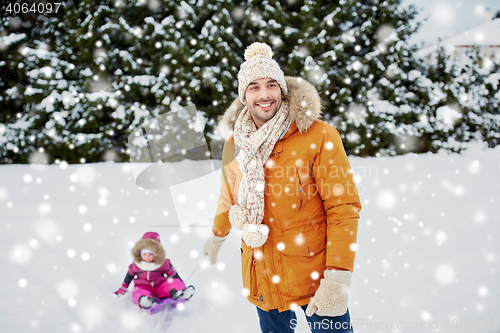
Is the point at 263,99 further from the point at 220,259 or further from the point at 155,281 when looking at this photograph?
the point at 220,259

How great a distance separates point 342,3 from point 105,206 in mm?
7102

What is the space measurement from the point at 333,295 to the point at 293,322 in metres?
0.65

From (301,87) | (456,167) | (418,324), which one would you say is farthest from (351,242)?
(456,167)

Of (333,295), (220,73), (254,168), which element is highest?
(220,73)

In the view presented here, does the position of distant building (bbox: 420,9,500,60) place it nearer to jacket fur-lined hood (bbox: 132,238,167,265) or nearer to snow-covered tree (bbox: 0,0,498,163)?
snow-covered tree (bbox: 0,0,498,163)

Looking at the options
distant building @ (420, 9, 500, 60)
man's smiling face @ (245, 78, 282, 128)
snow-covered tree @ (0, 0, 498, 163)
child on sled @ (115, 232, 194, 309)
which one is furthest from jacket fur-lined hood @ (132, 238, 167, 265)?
distant building @ (420, 9, 500, 60)

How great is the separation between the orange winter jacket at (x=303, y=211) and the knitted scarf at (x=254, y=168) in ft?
0.15

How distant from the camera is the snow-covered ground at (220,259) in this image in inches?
101

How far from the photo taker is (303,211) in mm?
1585

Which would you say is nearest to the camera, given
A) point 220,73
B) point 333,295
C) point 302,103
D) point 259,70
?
point 333,295

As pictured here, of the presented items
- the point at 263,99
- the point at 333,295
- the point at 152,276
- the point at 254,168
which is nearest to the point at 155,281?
the point at 152,276

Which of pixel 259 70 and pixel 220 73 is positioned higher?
pixel 220 73

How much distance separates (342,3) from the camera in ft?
23.3

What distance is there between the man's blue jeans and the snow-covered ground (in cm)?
91
